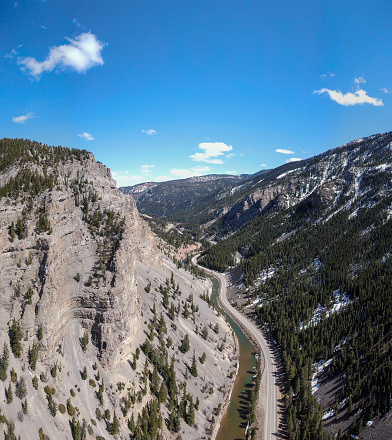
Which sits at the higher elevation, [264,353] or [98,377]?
[98,377]

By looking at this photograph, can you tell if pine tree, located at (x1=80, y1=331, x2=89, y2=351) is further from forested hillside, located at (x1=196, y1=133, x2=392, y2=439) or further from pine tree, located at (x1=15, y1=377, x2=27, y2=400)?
forested hillside, located at (x1=196, y1=133, x2=392, y2=439)

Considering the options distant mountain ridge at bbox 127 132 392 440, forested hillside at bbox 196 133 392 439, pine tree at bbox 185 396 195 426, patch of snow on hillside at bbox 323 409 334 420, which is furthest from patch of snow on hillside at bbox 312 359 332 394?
pine tree at bbox 185 396 195 426

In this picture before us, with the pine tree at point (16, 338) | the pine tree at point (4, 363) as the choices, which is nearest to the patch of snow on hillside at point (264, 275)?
the pine tree at point (16, 338)

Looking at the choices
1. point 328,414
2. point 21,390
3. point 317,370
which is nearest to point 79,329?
point 21,390

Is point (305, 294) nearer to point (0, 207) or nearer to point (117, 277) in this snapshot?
point (117, 277)

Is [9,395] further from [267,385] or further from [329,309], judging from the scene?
[329,309]

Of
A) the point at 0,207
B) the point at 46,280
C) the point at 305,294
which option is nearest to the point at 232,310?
the point at 305,294
